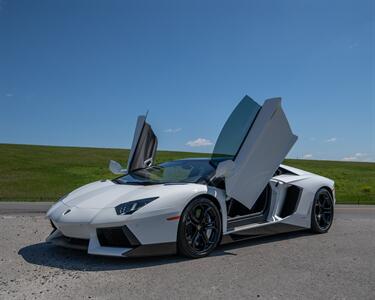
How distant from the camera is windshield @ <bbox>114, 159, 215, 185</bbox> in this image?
5609 mm

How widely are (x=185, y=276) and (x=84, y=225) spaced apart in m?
1.28

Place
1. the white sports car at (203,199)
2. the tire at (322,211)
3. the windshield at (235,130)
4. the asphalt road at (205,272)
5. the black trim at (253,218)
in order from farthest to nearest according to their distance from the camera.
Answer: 1. the tire at (322,211)
2. the windshield at (235,130)
3. the black trim at (253,218)
4. the white sports car at (203,199)
5. the asphalt road at (205,272)

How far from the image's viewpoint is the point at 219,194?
17.8 feet

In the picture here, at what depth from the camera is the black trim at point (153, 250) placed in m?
4.51

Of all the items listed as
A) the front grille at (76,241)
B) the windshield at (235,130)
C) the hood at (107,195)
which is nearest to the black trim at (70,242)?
the front grille at (76,241)

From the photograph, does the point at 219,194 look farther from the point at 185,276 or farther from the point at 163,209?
the point at 185,276

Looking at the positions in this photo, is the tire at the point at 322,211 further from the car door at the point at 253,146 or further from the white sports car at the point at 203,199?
the car door at the point at 253,146

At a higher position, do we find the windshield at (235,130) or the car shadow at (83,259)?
the windshield at (235,130)

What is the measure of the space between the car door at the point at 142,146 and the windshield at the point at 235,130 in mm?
1297

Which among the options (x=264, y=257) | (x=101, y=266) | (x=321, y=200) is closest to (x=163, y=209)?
(x=101, y=266)

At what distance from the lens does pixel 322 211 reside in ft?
23.0

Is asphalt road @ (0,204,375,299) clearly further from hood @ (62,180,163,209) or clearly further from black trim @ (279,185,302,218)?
hood @ (62,180,163,209)

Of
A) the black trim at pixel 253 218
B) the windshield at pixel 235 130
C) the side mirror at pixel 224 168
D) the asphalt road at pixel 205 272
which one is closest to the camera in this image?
the asphalt road at pixel 205 272

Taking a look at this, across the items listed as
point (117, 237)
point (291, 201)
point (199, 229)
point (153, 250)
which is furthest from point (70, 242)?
point (291, 201)
